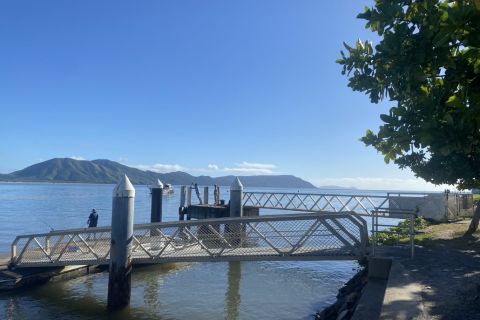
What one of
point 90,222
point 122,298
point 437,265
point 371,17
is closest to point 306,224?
point 437,265

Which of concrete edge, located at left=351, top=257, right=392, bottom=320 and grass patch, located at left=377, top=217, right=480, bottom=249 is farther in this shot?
grass patch, located at left=377, top=217, right=480, bottom=249

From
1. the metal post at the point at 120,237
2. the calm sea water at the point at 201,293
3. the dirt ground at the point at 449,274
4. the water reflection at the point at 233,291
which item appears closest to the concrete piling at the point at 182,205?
the calm sea water at the point at 201,293

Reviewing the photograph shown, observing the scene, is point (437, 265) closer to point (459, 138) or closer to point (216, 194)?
point (459, 138)

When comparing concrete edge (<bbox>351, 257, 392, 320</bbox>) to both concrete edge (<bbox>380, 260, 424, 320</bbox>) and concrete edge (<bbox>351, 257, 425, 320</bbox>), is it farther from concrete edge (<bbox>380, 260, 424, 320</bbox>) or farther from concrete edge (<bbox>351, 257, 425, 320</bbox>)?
concrete edge (<bbox>380, 260, 424, 320</bbox>)

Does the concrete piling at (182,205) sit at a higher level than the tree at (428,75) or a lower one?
lower

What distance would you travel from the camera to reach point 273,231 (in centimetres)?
1210

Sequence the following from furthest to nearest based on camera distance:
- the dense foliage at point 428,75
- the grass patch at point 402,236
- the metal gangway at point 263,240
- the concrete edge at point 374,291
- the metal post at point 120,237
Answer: the grass patch at point 402,236 < the metal post at point 120,237 < the metal gangway at point 263,240 < the concrete edge at point 374,291 < the dense foliage at point 428,75

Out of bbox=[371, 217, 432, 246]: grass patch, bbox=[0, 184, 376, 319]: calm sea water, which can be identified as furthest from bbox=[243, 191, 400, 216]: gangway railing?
bbox=[0, 184, 376, 319]: calm sea water

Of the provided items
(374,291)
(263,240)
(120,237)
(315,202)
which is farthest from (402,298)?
(315,202)

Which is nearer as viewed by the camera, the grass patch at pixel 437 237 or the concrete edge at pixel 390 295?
the concrete edge at pixel 390 295

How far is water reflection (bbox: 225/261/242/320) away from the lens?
1198 cm

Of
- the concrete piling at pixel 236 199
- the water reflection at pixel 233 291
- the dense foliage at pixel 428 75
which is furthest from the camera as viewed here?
the concrete piling at pixel 236 199

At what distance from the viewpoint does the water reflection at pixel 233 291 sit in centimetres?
1198

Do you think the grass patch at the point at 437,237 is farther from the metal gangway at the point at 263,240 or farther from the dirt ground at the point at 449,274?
the metal gangway at the point at 263,240
